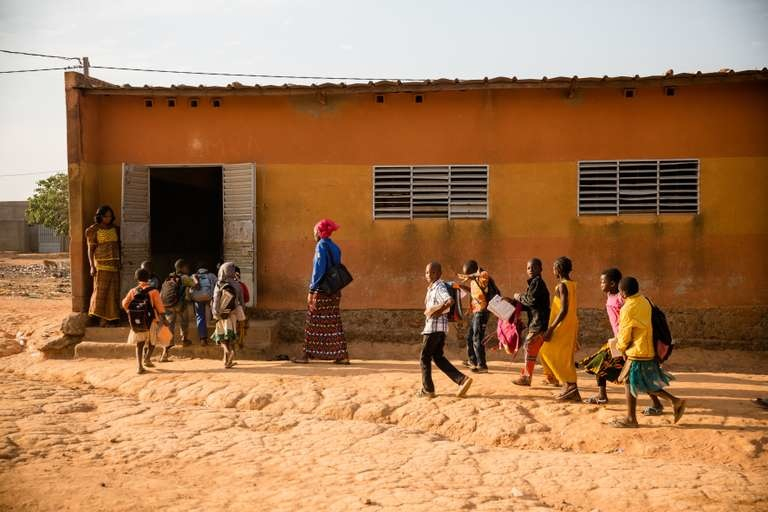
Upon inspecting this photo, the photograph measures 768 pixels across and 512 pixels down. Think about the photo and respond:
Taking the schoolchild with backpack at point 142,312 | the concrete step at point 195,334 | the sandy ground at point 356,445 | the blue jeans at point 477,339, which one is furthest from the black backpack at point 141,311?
the blue jeans at point 477,339

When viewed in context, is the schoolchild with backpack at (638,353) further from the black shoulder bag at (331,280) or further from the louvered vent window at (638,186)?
the louvered vent window at (638,186)

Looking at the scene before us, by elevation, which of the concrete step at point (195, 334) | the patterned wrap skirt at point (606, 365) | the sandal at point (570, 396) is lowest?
the sandal at point (570, 396)

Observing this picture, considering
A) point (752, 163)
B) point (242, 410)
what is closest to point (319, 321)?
point (242, 410)

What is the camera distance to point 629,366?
576 centimetres

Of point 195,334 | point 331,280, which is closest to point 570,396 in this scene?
point 331,280

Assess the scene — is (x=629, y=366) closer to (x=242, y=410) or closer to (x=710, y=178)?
(x=242, y=410)

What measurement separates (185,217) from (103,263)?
218 inches

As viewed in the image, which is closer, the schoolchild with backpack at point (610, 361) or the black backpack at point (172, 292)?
the schoolchild with backpack at point (610, 361)

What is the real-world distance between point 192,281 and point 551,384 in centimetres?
469

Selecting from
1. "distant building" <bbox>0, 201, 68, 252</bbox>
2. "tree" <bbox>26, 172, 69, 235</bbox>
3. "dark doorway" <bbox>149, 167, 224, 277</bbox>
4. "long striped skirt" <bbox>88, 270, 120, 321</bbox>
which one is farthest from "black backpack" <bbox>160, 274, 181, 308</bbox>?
"distant building" <bbox>0, 201, 68, 252</bbox>

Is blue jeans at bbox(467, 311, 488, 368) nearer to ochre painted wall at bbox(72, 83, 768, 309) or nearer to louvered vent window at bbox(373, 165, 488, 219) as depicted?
ochre painted wall at bbox(72, 83, 768, 309)

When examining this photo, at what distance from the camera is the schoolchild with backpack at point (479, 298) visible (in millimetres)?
7449

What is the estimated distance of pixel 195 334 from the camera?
30.0 ft

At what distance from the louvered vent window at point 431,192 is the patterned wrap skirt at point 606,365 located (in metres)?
3.71
